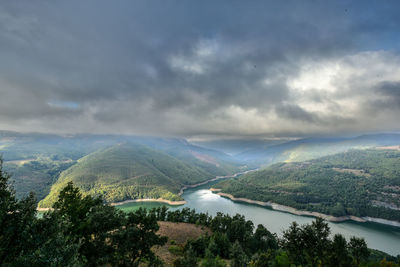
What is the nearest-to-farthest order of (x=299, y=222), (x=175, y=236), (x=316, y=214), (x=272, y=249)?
(x=272, y=249), (x=175, y=236), (x=299, y=222), (x=316, y=214)

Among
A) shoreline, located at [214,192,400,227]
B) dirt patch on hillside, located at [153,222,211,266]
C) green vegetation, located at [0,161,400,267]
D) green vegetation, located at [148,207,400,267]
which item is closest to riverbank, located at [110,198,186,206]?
shoreline, located at [214,192,400,227]

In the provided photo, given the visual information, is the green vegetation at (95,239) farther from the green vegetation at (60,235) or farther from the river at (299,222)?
the river at (299,222)

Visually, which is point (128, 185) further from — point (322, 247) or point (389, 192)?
point (389, 192)

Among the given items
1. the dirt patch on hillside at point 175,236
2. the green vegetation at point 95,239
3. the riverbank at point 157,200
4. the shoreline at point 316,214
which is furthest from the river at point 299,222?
the green vegetation at point 95,239

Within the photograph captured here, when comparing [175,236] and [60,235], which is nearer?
[60,235]

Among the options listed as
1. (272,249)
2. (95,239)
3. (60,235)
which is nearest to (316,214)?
(272,249)

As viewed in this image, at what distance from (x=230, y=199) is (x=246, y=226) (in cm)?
11314

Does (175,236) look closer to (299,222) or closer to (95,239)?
(95,239)

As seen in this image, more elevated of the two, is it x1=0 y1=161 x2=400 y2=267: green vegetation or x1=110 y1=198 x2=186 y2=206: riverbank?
x1=0 y1=161 x2=400 y2=267: green vegetation

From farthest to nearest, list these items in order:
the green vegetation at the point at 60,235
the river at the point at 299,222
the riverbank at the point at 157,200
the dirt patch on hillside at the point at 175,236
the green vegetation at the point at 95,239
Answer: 1. the riverbank at the point at 157,200
2. the river at the point at 299,222
3. the dirt patch on hillside at the point at 175,236
4. the green vegetation at the point at 95,239
5. the green vegetation at the point at 60,235

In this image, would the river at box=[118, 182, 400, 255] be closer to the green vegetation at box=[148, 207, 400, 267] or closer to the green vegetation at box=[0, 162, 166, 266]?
the green vegetation at box=[148, 207, 400, 267]

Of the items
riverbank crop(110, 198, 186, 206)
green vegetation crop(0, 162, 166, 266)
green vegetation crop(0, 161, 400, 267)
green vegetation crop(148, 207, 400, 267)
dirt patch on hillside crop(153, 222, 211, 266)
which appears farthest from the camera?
riverbank crop(110, 198, 186, 206)

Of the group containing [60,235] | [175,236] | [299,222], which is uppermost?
[60,235]

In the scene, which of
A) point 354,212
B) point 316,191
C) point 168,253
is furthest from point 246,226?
point 316,191
